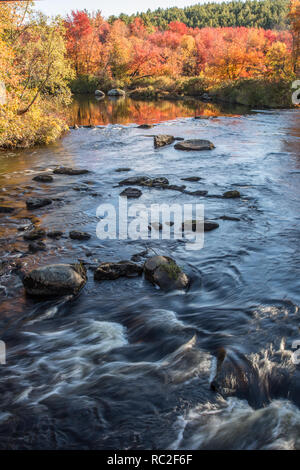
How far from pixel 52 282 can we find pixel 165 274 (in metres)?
1.70

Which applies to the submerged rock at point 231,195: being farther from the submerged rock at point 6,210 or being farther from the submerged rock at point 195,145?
the submerged rock at point 195,145

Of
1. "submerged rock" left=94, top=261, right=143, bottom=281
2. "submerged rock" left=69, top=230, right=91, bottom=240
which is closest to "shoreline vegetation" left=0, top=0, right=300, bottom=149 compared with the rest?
"submerged rock" left=69, top=230, right=91, bottom=240

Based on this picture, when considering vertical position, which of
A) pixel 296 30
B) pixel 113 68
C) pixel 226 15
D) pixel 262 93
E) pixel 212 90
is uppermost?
pixel 226 15

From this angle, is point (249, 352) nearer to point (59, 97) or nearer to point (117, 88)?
point (59, 97)

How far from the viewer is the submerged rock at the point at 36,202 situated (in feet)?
30.0

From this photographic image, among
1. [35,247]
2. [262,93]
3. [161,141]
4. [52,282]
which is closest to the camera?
[52,282]

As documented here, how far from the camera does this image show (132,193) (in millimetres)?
10336

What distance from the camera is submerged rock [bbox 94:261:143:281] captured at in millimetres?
5914

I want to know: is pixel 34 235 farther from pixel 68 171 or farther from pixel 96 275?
pixel 68 171

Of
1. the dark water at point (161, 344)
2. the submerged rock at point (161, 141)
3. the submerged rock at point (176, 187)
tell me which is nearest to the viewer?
the dark water at point (161, 344)

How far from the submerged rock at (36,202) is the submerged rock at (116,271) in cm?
383

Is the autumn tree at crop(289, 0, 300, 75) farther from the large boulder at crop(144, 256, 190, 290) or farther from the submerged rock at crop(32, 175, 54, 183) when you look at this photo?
the large boulder at crop(144, 256, 190, 290)

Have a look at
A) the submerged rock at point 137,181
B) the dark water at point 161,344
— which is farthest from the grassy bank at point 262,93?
the dark water at point 161,344

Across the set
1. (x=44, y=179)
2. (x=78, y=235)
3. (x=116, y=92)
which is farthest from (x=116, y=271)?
(x=116, y=92)
